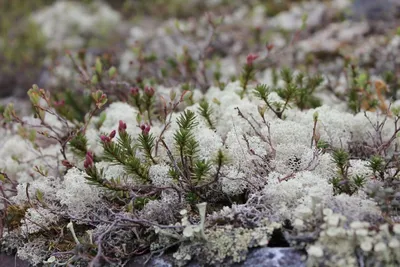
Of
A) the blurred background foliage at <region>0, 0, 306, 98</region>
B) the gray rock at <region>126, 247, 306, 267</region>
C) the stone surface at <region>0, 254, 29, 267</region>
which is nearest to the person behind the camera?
the gray rock at <region>126, 247, 306, 267</region>

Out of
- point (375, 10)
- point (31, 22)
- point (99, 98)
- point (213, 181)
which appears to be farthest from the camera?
point (31, 22)

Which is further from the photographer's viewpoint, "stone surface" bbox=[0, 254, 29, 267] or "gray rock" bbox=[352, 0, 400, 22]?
"gray rock" bbox=[352, 0, 400, 22]

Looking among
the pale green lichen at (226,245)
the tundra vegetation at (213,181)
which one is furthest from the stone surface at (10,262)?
the pale green lichen at (226,245)

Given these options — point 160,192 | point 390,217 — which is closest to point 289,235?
point 390,217


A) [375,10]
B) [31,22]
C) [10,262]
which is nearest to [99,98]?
[10,262]

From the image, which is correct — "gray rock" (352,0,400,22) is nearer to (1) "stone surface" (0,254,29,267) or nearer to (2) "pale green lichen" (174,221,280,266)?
(2) "pale green lichen" (174,221,280,266)

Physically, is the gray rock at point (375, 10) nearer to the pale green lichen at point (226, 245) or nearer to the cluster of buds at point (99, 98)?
the cluster of buds at point (99, 98)

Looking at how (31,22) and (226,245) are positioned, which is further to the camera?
(31,22)

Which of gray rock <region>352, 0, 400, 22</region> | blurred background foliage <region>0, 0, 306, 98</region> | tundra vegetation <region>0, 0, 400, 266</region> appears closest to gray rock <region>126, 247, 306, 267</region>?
tundra vegetation <region>0, 0, 400, 266</region>

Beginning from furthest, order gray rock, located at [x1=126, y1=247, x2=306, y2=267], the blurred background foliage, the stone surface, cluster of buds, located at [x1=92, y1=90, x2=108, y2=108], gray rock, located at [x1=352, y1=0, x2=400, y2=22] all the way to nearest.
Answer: the blurred background foliage, gray rock, located at [x1=352, y1=0, x2=400, y2=22], cluster of buds, located at [x1=92, y1=90, x2=108, y2=108], the stone surface, gray rock, located at [x1=126, y1=247, x2=306, y2=267]

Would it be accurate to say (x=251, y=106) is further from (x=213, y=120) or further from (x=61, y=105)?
(x=61, y=105)

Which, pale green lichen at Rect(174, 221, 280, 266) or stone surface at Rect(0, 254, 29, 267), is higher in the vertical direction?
pale green lichen at Rect(174, 221, 280, 266)

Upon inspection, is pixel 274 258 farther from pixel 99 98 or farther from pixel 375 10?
pixel 375 10

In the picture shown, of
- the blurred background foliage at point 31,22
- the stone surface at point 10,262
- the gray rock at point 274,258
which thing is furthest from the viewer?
the blurred background foliage at point 31,22
